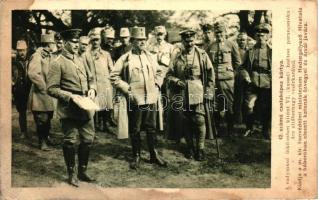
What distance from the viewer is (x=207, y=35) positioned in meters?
5.03

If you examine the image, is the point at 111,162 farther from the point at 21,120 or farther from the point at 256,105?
the point at 256,105

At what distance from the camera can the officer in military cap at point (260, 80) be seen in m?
5.01

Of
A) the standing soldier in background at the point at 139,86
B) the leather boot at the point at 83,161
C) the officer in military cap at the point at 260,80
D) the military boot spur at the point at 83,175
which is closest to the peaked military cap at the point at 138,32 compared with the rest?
the standing soldier in background at the point at 139,86

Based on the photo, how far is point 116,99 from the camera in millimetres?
4977

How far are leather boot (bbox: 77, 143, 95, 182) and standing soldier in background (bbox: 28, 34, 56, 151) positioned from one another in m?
0.36

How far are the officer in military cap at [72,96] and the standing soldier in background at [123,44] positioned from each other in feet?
1.12

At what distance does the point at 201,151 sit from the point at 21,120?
5.93 feet

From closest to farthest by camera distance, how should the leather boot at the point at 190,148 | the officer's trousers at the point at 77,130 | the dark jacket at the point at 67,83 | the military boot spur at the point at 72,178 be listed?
the dark jacket at the point at 67,83 < the officer's trousers at the point at 77,130 < the military boot spur at the point at 72,178 < the leather boot at the point at 190,148

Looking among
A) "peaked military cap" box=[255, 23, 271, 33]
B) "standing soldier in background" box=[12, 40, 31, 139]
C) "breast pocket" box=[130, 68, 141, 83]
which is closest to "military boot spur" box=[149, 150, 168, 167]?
"breast pocket" box=[130, 68, 141, 83]

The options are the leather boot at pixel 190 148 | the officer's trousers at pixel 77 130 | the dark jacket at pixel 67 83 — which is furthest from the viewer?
the leather boot at pixel 190 148

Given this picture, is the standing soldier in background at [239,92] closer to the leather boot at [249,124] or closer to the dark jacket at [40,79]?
the leather boot at [249,124]

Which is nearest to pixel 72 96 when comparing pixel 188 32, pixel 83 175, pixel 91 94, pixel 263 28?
pixel 91 94

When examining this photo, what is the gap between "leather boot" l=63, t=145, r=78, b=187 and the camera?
193 inches

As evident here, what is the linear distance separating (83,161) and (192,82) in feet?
4.31
